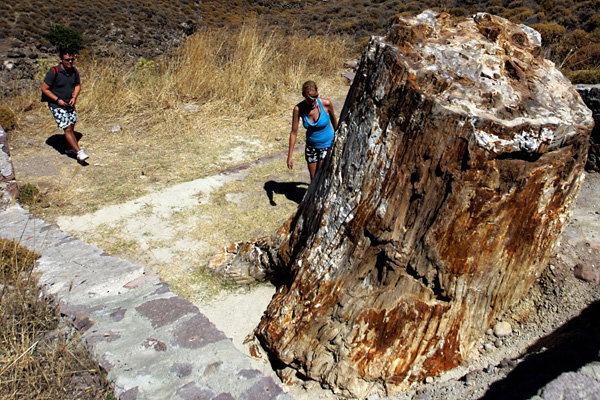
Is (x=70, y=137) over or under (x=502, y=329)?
under

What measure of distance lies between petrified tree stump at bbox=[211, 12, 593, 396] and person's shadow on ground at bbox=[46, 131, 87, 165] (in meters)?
4.87

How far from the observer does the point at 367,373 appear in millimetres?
2869

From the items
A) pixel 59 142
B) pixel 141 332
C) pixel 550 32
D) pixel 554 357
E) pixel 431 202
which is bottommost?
pixel 59 142

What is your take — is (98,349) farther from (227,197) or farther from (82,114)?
(82,114)

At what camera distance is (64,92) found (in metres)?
6.45

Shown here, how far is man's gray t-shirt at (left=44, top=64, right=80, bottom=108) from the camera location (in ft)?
20.6

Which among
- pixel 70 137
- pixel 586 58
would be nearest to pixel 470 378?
pixel 70 137

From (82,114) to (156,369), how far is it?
6.26m

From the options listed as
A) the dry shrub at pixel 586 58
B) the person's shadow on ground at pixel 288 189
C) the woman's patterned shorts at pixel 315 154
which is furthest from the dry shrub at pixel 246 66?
the dry shrub at pixel 586 58

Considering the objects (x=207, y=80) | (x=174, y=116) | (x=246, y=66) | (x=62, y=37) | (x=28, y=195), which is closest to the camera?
(x=28, y=195)

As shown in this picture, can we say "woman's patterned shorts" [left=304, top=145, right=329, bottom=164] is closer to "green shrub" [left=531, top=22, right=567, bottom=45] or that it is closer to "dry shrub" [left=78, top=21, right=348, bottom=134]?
"dry shrub" [left=78, top=21, right=348, bottom=134]

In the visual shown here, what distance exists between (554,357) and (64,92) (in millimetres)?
6199

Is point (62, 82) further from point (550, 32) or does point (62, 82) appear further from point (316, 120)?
point (550, 32)

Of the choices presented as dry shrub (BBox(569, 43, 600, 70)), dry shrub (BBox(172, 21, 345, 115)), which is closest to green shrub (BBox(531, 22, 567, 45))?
dry shrub (BBox(569, 43, 600, 70))
